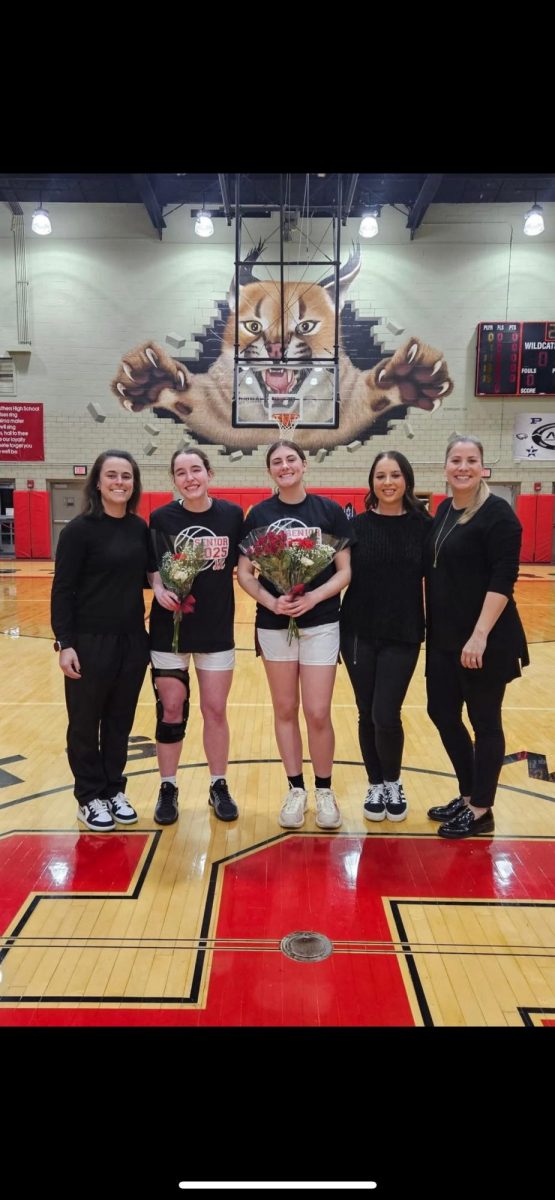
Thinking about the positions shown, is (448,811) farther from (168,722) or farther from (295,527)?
(295,527)

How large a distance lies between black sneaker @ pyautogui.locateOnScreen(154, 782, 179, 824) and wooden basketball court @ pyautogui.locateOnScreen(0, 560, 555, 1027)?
6 centimetres

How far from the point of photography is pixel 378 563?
110 inches

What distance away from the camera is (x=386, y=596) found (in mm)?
2785

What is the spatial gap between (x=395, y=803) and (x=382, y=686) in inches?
21.9

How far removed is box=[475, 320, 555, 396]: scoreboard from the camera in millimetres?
12695

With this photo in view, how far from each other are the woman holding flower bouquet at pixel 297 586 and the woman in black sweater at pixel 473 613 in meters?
0.37

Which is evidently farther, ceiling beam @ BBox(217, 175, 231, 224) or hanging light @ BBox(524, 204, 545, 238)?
hanging light @ BBox(524, 204, 545, 238)

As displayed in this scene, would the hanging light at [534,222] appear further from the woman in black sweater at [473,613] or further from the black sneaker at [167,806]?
the black sneaker at [167,806]

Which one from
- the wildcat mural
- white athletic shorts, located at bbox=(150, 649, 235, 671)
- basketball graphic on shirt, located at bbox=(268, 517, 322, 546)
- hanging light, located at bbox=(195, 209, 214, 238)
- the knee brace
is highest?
hanging light, located at bbox=(195, 209, 214, 238)

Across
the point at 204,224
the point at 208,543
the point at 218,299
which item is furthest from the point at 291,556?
the point at 218,299

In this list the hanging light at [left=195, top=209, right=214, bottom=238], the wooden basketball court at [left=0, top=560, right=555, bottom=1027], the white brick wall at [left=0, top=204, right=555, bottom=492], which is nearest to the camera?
the wooden basketball court at [left=0, top=560, right=555, bottom=1027]

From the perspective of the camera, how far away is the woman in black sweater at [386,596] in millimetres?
2783

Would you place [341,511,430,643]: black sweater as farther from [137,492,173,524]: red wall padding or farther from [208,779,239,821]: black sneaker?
[137,492,173,524]: red wall padding

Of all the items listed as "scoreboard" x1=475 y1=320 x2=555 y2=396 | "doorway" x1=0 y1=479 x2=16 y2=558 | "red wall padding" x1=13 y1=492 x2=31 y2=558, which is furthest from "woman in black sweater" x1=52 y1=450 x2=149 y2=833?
"doorway" x1=0 y1=479 x2=16 y2=558
